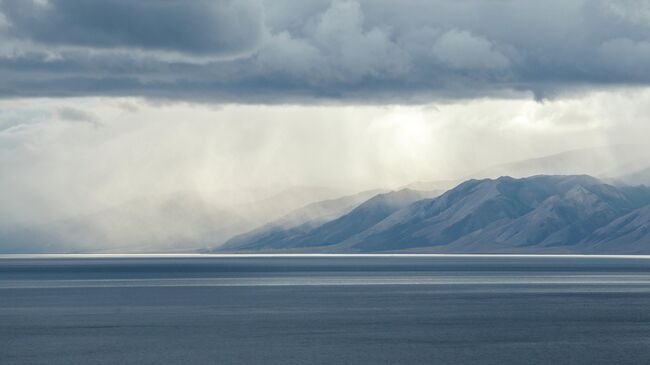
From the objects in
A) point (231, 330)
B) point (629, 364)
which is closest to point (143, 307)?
point (231, 330)

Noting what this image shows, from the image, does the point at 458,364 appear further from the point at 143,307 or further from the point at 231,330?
the point at 143,307

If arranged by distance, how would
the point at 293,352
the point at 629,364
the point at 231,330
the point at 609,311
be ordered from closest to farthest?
the point at 629,364 → the point at 293,352 → the point at 231,330 → the point at 609,311

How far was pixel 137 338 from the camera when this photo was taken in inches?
4776

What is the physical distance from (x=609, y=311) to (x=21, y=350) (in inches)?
3550

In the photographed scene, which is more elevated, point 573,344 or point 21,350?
point 21,350

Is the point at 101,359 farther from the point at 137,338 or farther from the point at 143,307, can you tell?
the point at 143,307

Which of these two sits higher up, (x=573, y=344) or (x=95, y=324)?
(x=95, y=324)

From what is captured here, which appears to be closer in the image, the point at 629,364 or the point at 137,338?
the point at 629,364

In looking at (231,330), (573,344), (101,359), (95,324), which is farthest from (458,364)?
(95,324)

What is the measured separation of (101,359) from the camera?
335ft

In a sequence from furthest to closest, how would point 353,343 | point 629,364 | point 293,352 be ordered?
point 353,343 → point 293,352 → point 629,364

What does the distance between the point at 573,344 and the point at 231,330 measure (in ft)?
125

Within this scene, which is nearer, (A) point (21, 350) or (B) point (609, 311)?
(A) point (21, 350)

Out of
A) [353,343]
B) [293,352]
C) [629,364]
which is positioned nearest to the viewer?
[629,364]
